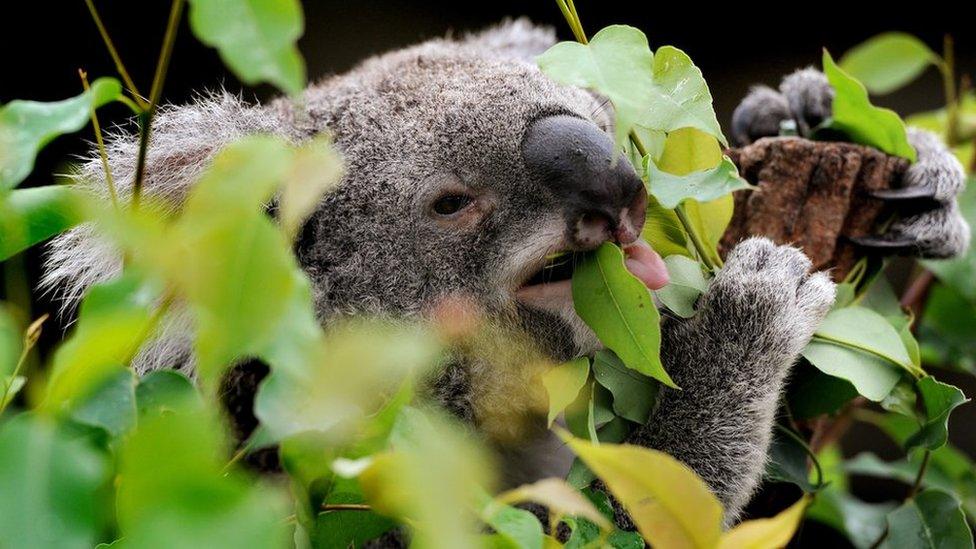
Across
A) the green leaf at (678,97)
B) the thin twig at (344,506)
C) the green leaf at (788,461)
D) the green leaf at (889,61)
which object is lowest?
the green leaf at (788,461)

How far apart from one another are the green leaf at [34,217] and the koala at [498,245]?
0.55m

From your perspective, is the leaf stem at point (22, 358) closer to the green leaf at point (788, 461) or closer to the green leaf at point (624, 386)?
the green leaf at point (624, 386)

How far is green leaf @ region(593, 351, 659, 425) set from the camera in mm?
1707

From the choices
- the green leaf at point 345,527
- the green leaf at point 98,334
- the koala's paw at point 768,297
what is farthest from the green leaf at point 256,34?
the koala's paw at point 768,297

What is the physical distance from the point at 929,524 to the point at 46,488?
160 cm

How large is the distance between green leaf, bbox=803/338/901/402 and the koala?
51 mm

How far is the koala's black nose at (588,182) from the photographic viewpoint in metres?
1.68

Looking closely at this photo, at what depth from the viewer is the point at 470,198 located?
189cm

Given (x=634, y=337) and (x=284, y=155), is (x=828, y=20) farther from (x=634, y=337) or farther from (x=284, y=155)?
(x=284, y=155)

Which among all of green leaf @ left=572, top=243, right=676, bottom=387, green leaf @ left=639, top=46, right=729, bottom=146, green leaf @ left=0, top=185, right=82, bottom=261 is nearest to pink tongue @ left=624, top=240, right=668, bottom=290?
green leaf @ left=572, top=243, right=676, bottom=387

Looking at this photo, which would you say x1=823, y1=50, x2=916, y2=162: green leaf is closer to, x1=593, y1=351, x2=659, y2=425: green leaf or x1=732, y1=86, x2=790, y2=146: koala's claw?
x1=732, y1=86, x2=790, y2=146: koala's claw

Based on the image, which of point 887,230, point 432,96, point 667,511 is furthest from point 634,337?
point 887,230

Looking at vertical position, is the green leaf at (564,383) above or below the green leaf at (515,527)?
below

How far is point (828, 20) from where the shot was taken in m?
5.34
